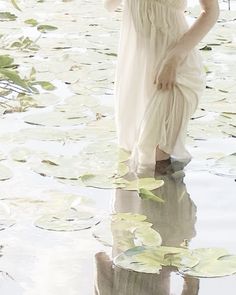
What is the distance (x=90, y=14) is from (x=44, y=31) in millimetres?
501

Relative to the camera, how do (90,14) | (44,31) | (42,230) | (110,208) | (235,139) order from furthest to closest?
(90,14), (44,31), (235,139), (110,208), (42,230)

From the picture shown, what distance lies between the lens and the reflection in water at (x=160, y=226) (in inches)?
63.8

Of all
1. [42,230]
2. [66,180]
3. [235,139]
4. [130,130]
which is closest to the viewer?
[42,230]

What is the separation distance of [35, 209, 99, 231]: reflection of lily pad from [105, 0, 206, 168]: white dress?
1.13 ft

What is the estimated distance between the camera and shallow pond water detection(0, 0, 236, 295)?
1.65 meters

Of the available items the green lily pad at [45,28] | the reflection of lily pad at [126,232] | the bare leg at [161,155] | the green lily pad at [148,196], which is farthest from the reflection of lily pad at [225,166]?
the green lily pad at [45,28]

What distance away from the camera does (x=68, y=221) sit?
6.18 feet

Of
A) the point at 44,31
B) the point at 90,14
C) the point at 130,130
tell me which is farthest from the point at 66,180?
the point at 90,14

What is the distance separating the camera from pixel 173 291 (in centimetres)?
160

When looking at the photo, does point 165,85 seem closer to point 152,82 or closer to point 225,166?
point 152,82

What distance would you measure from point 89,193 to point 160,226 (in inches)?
9.8

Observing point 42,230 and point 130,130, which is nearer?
point 42,230

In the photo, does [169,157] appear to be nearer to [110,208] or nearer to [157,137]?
[157,137]

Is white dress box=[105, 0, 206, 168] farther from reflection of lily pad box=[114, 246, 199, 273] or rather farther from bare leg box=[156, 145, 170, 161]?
reflection of lily pad box=[114, 246, 199, 273]
